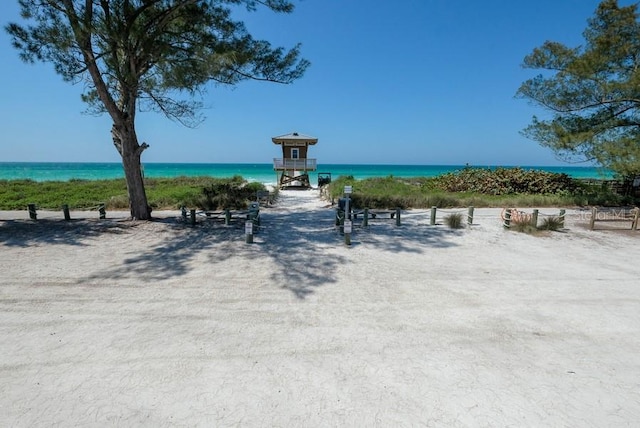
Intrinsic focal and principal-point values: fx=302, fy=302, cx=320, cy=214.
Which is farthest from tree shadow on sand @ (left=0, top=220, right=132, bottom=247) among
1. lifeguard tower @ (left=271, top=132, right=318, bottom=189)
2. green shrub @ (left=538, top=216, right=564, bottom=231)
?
lifeguard tower @ (left=271, top=132, right=318, bottom=189)

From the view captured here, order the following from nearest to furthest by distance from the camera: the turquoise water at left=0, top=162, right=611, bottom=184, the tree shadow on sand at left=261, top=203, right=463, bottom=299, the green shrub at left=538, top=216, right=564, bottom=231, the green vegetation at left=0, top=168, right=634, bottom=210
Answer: the tree shadow on sand at left=261, top=203, right=463, bottom=299 → the green shrub at left=538, top=216, right=564, bottom=231 → the green vegetation at left=0, top=168, right=634, bottom=210 → the turquoise water at left=0, top=162, right=611, bottom=184

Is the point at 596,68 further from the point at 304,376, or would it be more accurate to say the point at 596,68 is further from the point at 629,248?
the point at 304,376

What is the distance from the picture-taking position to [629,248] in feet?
27.3

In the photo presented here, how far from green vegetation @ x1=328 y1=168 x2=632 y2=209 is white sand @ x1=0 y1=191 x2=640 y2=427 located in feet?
23.8

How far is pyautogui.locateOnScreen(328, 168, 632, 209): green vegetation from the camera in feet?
49.2

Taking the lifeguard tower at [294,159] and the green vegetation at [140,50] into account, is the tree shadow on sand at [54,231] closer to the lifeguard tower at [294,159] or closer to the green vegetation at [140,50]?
the green vegetation at [140,50]

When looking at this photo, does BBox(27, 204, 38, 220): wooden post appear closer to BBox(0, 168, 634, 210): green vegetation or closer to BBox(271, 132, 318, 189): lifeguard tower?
BBox(0, 168, 634, 210): green vegetation

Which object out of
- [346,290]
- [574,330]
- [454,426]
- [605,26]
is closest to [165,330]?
[346,290]

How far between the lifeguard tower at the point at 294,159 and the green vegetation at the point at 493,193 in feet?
22.7

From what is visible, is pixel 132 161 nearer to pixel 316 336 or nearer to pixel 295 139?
pixel 316 336

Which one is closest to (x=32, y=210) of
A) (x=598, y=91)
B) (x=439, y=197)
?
(x=439, y=197)

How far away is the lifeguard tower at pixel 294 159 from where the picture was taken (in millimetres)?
25564

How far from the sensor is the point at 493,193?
1927cm

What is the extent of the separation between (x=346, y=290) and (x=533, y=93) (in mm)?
15165
